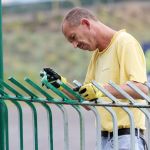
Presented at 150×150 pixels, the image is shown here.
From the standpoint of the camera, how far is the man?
14.3ft

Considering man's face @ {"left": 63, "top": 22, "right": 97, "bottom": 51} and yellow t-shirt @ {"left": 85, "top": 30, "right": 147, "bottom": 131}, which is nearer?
yellow t-shirt @ {"left": 85, "top": 30, "right": 147, "bottom": 131}

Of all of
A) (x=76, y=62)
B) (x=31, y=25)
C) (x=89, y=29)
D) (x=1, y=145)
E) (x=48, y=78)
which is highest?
(x=31, y=25)

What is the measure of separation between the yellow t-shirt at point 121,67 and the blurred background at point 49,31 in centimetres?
1411

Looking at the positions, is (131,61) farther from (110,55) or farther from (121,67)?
(110,55)

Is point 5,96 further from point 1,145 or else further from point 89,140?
point 89,140

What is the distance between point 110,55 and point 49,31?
60.1 feet

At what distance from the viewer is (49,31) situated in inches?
897

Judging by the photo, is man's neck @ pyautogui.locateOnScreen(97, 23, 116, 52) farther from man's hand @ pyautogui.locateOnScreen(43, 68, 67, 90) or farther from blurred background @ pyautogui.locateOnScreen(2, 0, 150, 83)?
blurred background @ pyautogui.locateOnScreen(2, 0, 150, 83)

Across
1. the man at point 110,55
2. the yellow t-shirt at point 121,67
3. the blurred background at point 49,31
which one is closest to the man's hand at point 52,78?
the man at point 110,55

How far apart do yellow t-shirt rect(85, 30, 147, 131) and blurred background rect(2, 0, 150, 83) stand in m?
14.1

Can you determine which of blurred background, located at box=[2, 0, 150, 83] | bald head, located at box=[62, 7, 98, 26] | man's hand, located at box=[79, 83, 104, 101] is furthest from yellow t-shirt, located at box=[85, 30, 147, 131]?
blurred background, located at box=[2, 0, 150, 83]

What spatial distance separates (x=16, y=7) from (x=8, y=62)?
14.7 feet

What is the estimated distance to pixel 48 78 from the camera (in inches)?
170

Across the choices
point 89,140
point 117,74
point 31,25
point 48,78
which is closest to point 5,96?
point 48,78
